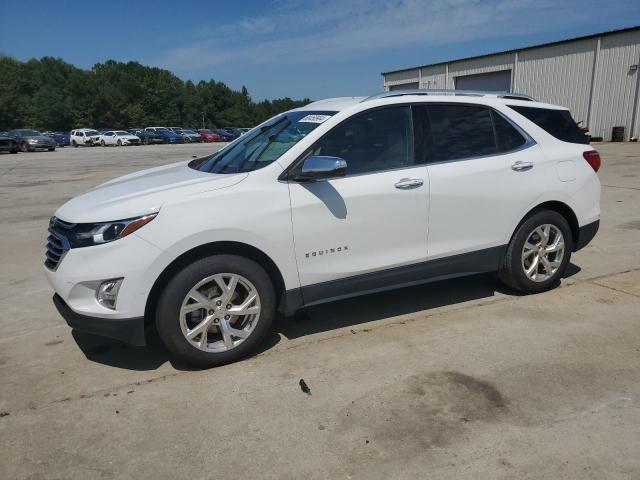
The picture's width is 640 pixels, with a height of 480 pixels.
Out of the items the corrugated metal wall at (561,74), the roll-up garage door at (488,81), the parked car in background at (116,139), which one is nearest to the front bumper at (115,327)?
the corrugated metal wall at (561,74)

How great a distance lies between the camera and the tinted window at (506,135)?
4426mm

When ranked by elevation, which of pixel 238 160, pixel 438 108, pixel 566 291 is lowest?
pixel 566 291

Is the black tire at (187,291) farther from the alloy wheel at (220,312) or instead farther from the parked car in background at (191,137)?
the parked car in background at (191,137)

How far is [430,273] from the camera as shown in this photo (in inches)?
163

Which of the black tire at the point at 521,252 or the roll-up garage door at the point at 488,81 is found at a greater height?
the roll-up garage door at the point at 488,81

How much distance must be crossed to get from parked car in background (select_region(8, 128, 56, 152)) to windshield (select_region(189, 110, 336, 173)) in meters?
38.0

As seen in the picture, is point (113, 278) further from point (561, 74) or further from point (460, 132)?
point (561, 74)

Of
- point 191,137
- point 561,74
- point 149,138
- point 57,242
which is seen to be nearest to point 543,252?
point 57,242

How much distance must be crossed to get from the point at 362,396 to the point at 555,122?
3.19 meters

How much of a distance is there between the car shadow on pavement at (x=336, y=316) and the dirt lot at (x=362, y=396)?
0.7 inches

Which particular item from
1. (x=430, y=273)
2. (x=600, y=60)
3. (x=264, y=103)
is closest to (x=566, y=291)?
(x=430, y=273)

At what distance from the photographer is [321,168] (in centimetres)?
348

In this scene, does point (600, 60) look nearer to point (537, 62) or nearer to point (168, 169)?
point (537, 62)

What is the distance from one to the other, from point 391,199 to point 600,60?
30731 millimetres
